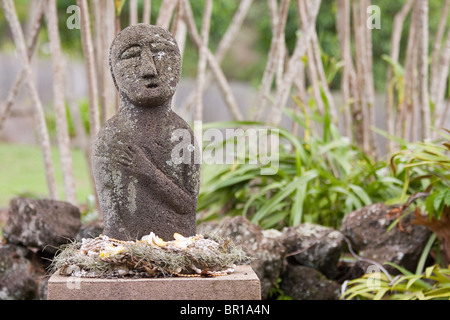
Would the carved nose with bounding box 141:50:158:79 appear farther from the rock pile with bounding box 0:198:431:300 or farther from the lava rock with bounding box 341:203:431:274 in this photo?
the lava rock with bounding box 341:203:431:274

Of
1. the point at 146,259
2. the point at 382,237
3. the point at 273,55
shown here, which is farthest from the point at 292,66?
the point at 146,259

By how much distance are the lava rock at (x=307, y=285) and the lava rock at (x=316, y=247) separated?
0.08 metres

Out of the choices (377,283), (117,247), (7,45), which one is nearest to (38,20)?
(117,247)

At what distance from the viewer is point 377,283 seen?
4.31m

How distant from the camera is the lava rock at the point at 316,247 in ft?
15.2

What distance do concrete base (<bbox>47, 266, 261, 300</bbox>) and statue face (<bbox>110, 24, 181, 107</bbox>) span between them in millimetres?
932

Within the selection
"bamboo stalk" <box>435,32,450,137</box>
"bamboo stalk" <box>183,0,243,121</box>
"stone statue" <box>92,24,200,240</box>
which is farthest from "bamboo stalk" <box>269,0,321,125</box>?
"stone statue" <box>92,24,200,240</box>

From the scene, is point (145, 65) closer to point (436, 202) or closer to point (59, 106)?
point (436, 202)

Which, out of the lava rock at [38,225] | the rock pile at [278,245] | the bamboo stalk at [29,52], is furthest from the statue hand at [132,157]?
the bamboo stalk at [29,52]

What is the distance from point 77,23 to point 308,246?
267 centimetres

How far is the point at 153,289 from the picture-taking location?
2.97 meters

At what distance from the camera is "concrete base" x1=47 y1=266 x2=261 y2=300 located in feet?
9.73

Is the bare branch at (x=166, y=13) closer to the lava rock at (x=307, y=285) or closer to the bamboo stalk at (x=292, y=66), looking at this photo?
the bamboo stalk at (x=292, y=66)
